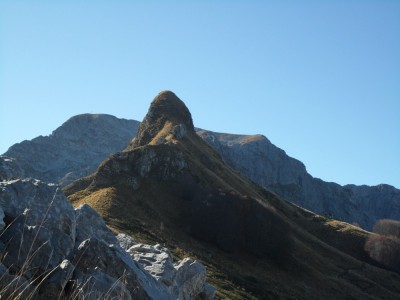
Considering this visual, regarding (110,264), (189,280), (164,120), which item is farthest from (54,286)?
(164,120)

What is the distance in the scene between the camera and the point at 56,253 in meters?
11.9

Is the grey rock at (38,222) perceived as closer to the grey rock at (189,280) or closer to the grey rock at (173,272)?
the grey rock at (173,272)

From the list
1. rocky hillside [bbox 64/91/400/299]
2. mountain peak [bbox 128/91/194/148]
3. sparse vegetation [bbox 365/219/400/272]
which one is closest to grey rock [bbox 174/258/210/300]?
rocky hillside [bbox 64/91/400/299]

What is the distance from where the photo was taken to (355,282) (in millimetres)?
71125

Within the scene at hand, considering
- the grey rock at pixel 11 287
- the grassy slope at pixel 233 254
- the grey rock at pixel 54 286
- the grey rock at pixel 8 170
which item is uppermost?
the grey rock at pixel 8 170

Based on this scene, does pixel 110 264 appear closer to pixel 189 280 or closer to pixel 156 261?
pixel 156 261

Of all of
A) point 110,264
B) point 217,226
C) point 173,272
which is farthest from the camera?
point 217,226

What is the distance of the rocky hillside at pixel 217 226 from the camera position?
60.3m

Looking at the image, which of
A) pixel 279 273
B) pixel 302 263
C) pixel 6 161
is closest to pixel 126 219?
pixel 279 273

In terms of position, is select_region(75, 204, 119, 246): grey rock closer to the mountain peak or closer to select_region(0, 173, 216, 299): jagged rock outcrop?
select_region(0, 173, 216, 299): jagged rock outcrop

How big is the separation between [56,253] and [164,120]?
95864mm

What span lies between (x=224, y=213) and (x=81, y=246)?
200 ft

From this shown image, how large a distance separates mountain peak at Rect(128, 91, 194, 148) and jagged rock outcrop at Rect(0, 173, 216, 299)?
80.5 metres

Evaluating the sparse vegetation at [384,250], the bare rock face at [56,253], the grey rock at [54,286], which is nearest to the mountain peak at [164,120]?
the sparse vegetation at [384,250]
